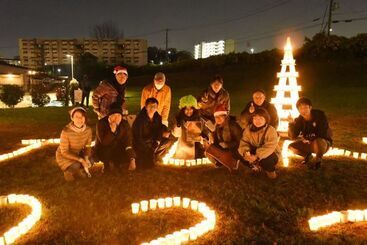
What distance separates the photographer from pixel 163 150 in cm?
766

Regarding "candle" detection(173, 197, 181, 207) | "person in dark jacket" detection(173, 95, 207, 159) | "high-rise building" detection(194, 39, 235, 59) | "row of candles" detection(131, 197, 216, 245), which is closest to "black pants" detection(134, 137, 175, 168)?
"person in dark jacket" detection(173, 95, 207, 159)

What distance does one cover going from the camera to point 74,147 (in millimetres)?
6500

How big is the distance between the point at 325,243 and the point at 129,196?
298 cm

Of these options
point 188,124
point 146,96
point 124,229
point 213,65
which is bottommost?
point 124,229

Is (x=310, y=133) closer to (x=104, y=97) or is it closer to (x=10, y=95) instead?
(x=104, y=97)

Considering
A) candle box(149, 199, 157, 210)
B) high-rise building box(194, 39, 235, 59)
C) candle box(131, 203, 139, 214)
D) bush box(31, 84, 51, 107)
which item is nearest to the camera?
candle box(131, 203, 139, 214)

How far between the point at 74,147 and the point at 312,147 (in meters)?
4.51

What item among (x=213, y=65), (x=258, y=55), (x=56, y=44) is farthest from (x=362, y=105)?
(x=56, y=44)

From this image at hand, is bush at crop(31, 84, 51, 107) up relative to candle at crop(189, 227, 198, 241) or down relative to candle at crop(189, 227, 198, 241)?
up

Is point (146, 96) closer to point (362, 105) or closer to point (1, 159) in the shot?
point (1, 159)

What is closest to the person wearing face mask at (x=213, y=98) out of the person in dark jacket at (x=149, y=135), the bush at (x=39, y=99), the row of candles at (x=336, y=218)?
the person in dark jacket at (x=149, y=135)

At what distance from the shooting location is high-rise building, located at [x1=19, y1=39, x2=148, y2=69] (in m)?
99.1

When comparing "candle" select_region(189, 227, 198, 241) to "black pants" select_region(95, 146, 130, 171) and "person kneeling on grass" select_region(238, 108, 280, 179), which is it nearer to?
"person kneeling on grass" select_region(238, 108, 280, 179)

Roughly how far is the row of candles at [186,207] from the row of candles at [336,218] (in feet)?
4.28
